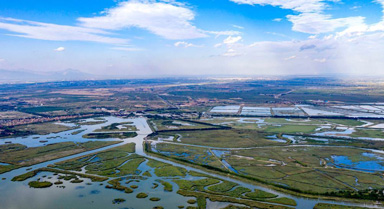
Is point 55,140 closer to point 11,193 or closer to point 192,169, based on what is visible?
point 11,193

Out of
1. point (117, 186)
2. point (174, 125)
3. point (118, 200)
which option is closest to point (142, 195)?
point (118, 200)

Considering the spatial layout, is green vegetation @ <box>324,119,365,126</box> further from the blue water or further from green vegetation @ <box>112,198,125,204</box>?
green vegetation @ <box>112,198,125,204</box>

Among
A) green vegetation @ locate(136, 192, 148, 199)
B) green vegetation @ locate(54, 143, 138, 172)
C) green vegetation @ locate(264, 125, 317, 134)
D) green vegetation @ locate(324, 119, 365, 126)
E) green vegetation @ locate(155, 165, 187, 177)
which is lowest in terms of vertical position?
green vegetation @ locate(136, 192, 148, 199)

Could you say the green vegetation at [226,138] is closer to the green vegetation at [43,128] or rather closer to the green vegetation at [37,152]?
the green vegetation at [37,152]

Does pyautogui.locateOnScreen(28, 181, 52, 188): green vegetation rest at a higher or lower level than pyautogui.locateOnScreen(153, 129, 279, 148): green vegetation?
Result: lower

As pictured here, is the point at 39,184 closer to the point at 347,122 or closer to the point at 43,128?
the point at 43,128

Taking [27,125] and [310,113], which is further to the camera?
[310,113]

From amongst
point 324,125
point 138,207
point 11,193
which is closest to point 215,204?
point 138,207

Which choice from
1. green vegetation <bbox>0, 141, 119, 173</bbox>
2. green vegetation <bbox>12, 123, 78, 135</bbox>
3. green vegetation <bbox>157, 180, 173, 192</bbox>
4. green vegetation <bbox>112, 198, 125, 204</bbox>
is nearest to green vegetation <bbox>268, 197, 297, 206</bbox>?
green vegetation <bbox>157, 180, 173, 192</bbox>

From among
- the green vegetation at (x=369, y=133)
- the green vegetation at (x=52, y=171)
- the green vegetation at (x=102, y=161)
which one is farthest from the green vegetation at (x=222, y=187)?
the green vegetation at (x=369, y=133)
